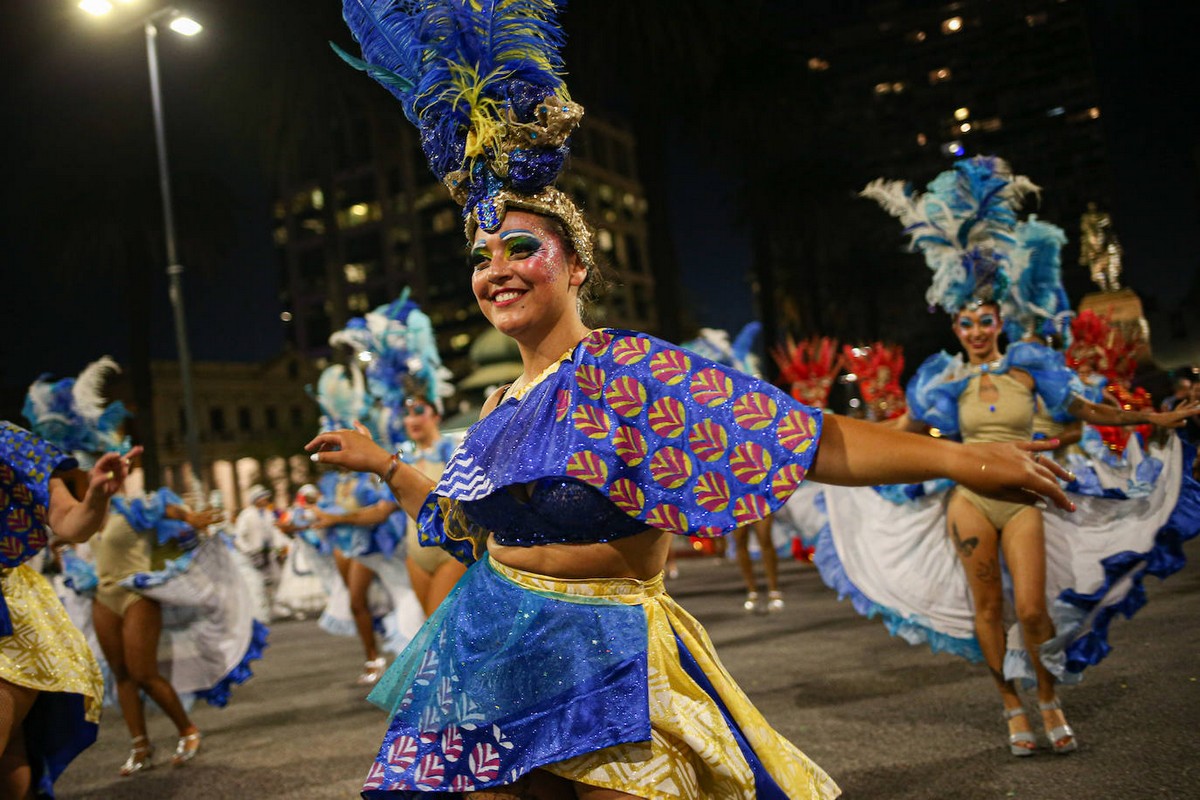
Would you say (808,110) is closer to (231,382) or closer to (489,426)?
(489,426)

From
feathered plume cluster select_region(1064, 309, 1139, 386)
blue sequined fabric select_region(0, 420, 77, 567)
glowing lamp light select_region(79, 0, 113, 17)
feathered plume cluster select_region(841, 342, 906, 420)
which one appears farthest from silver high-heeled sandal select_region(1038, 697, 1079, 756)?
glowing lamp light select_region(79, 0, 113, 17)

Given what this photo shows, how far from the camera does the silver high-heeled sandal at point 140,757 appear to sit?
625 cm

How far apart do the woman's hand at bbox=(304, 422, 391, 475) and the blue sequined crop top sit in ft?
1.71

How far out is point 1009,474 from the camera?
1884mm

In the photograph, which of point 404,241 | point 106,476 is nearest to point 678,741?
point 106,476

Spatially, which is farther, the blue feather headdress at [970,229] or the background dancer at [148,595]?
the background dancer at [148,595]

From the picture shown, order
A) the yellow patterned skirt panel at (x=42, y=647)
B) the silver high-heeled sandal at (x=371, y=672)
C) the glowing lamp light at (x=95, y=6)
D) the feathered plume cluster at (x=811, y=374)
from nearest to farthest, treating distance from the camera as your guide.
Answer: the yellow patterned skirt panel at (x=42, y=647) → the silver high-heeled sandal at (x=371, y=672) → the feathered plume cluster at (x=811, y=374) → the glowing lamp light at (x=95, y=6)

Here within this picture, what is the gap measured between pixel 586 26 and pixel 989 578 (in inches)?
534

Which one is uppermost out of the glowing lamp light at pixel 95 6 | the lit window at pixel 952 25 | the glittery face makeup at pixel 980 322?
the lit window at pixel 952 25

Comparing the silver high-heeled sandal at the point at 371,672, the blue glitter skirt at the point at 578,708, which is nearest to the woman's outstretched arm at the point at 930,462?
the blue glitter skirt at the point at 578,708

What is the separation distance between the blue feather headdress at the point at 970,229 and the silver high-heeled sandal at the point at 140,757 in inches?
213

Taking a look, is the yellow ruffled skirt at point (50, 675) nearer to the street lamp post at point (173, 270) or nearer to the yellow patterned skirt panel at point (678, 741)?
the yellow patterned skirt panel at point (678, 741)

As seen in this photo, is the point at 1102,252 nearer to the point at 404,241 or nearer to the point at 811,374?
the point at 811,374

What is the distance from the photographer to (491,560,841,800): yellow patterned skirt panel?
202 centimetres
